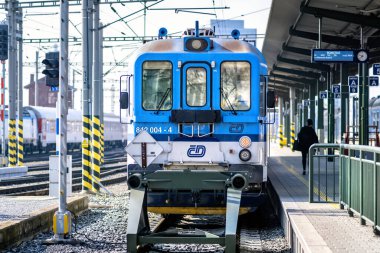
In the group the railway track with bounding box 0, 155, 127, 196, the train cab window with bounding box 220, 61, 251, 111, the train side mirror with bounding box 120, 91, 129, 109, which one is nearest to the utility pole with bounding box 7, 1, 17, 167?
the railway track with bounding box 0, 155, 127, 196

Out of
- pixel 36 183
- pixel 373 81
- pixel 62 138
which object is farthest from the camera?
pixel 36 183

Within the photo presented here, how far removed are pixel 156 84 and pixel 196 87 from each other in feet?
2.21

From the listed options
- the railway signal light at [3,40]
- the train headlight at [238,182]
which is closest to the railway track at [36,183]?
the railway signal light at [3,40]

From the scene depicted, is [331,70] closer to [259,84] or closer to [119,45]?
[119,45]

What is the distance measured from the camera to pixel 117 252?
32.5 feet

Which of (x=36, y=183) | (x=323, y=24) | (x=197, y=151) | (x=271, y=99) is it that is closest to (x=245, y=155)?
(x=197, y=151)

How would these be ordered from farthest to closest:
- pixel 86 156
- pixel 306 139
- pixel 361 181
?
1. pixel 306 139
2. pixel 86 156
3. pixel 361 181

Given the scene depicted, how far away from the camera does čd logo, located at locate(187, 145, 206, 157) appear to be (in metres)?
11.4

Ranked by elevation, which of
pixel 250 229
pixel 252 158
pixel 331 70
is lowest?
pixel 250 229

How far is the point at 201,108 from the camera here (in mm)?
11625

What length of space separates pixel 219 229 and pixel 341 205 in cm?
215

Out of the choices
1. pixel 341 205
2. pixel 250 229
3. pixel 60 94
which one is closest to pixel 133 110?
pixel 60 94

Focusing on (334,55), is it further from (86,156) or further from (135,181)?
(135,181)

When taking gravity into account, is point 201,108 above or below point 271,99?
below
